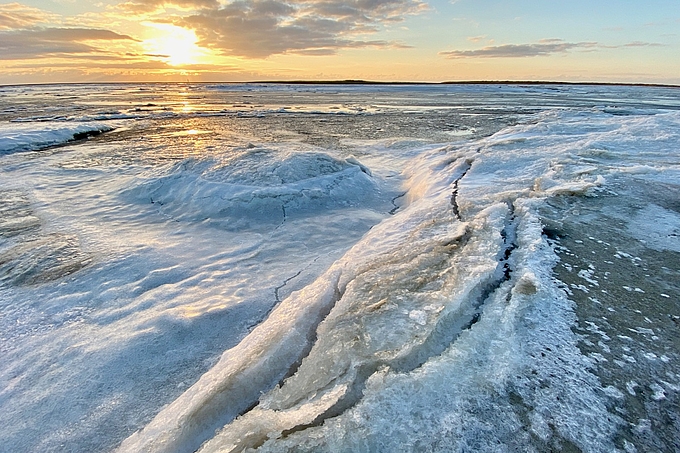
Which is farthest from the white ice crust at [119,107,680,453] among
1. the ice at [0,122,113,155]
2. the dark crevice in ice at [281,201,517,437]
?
the ice at [0,122,113,155]

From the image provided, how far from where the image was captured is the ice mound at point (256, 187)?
602cm

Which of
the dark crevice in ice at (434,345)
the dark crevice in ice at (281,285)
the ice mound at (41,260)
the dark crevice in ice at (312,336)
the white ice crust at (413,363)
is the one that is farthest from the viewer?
the ice mound at (41,260)

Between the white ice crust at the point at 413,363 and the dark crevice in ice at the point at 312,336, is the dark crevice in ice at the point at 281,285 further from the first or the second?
the dark crevice in ice at the point at 312,336

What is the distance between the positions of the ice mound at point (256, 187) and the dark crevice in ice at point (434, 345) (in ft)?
11.6

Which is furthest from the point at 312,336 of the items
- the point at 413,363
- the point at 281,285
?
the point at 281,285

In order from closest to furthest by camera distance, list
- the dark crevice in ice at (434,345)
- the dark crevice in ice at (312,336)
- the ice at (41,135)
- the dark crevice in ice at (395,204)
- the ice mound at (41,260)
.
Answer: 1. the dark crevice in ice at (434,345)
2. the dark crevice in ice at (312,336)
3. the ice mound at (41,260)
4. the dark crevice in ice at (395,204)
5. the ice at (41,135)

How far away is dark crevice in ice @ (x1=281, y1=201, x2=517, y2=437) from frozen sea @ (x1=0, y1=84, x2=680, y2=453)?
0.04ft

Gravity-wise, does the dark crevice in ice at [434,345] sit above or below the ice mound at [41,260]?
above

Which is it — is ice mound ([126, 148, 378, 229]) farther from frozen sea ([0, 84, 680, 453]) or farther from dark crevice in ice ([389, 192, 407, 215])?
dark crevice in ice ([389, 192, 407, 215])

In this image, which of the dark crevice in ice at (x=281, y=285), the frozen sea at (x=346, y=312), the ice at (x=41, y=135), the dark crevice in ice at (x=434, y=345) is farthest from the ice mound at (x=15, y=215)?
the ice at (x=41, y=135)

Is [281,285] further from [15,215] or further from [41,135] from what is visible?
[41,135]

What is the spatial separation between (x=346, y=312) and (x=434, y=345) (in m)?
0.74

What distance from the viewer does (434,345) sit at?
2.32 metres

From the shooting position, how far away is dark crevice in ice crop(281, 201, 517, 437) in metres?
1.93
